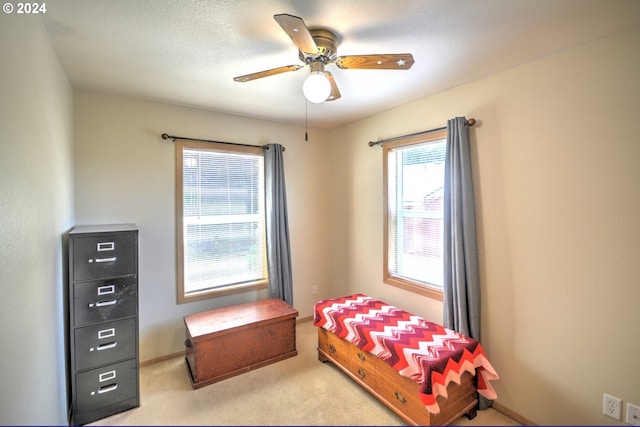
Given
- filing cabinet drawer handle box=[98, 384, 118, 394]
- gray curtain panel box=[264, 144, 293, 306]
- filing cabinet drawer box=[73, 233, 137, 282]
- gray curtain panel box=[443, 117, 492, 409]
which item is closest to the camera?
filing cabinet drawer box=[73, 233, 137, 282]

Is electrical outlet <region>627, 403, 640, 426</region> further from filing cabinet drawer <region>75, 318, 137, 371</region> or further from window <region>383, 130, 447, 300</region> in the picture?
filing cabinet drawer <region>75, 318, 137, 371</region>

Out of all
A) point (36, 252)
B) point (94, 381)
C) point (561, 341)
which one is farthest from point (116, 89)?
point (561, 341)

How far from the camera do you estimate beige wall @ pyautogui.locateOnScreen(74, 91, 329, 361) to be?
241cm

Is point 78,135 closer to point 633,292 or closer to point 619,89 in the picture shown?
point 619,89

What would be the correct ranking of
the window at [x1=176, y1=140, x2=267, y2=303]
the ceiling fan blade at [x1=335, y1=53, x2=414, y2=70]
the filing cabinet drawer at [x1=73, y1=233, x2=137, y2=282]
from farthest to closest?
the window at [x1=176, y1=140, x2=267, y2=303] < the filing cabinet drawer at [x1=73, y1=233, x2=137, y2=282] < the ceiling fan blade at [x1=335, y1=53, x2=414, y2=70]

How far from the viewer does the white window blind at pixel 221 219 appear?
2863 mm

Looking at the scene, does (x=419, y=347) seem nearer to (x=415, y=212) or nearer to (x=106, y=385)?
(x=415, y=212)

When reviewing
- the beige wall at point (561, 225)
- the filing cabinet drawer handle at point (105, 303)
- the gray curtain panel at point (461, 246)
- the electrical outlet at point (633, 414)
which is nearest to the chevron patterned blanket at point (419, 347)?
the gray curtain panel at point (461, 246)

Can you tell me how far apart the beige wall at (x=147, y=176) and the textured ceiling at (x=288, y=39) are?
0.31m

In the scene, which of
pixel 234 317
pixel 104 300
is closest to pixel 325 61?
pixel 104 300

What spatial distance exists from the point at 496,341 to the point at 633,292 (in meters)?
0.85

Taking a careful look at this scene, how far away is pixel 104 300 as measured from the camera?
1948 millimetres

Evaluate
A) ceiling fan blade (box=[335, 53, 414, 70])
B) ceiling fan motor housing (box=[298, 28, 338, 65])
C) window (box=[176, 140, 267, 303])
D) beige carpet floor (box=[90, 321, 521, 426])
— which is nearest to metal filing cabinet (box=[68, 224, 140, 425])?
beige carpet floor (box=[90, 321, 521, 426])

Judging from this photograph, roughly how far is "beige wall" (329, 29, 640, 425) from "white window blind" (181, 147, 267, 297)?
6.88 ft
